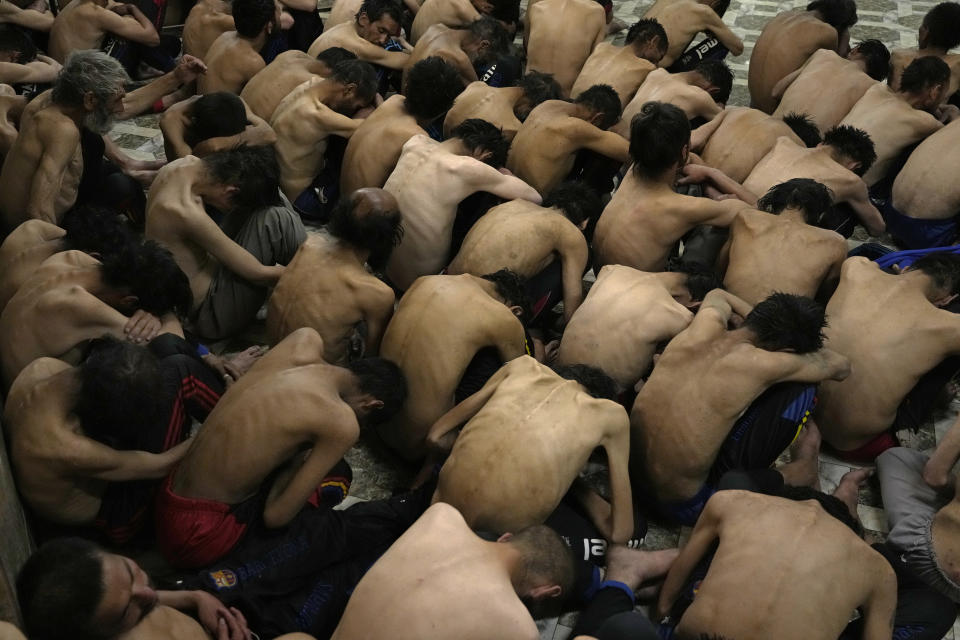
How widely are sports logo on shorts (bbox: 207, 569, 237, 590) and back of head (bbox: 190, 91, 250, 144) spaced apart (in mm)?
2493

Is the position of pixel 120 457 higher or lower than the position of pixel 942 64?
lower

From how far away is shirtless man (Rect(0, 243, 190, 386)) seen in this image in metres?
3.36

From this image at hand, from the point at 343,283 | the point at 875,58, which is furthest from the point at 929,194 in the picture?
the point at 343,283

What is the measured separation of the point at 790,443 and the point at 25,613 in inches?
96.6

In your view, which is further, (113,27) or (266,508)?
(113,27)

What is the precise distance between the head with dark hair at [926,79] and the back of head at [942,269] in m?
1.66

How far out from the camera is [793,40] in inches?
230

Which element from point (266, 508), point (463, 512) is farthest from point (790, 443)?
point (266, 508)

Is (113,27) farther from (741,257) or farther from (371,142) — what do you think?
(741,257)

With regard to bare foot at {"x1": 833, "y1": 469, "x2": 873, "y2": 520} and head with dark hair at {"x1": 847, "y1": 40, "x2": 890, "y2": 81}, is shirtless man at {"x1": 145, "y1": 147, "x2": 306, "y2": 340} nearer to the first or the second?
bare foot at {"x1": 833, "y1": 469, "x2": 873, "y2": 520}

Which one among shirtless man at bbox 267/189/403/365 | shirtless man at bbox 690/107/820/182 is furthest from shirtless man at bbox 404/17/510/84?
shirtless man at bbox 267/189/403/365

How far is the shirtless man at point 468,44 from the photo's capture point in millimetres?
5668

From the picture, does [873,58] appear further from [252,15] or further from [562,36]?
[252,15]

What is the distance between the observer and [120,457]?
299cm
